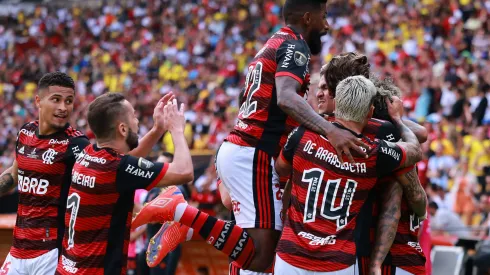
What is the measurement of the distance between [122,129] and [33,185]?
109 cm

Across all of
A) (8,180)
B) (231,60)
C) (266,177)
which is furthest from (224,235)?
(231,60)

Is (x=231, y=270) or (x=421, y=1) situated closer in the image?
(x=231, y=270)

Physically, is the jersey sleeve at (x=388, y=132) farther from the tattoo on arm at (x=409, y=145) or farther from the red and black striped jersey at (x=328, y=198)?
the red and black striped jersey at (x=328, y=198)

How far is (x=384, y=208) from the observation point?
5.85 m

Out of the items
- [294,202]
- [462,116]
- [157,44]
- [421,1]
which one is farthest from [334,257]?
[157,44]

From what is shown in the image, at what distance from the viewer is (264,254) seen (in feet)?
20.6

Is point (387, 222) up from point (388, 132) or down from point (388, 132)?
down

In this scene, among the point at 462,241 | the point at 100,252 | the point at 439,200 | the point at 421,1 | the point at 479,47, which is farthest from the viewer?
the point at 421,1

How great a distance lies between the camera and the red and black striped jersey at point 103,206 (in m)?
5.82

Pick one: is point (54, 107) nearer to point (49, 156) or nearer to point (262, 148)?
point (49, 156)

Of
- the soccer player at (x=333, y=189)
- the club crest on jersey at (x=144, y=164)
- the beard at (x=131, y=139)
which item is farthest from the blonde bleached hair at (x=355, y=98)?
the beard at (x=131, y=139)

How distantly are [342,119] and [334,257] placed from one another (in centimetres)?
91

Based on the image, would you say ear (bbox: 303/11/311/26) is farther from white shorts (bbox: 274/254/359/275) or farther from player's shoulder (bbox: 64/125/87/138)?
player's shoulder (bbox: 64/125/87/138)

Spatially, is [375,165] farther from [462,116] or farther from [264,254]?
[462,116]
